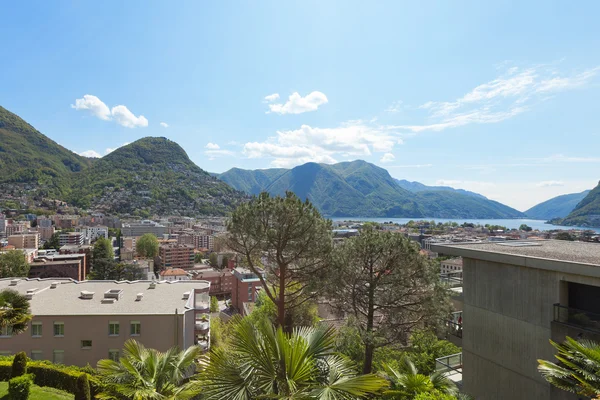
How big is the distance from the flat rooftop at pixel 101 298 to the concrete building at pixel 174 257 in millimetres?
74098

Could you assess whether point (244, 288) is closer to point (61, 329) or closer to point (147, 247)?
point (61, 329)

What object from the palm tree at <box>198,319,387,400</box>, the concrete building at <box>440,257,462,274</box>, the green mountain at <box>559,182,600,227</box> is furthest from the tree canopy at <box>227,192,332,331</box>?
the green mountain at <box>559,182,600,227</box>

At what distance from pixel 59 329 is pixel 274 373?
17.4m

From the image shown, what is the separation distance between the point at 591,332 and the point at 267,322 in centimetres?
695

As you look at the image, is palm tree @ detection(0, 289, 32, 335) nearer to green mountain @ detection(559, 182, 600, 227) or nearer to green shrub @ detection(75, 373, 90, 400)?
green shrub @ detection(75, 373, 90, 400)

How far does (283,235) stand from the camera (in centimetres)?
1412

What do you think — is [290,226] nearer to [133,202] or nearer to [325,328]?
[325,328]

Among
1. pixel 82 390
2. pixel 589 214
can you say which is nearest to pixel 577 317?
pixel 82 390

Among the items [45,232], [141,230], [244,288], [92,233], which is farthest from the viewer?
[141,230]

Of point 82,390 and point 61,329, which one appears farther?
point 61,329

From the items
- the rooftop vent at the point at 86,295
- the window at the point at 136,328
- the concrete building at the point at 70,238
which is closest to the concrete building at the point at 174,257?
the concrete building at the point at 70,238

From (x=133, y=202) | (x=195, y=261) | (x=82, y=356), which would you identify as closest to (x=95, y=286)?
(x=82, y=356)

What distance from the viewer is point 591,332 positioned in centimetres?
702

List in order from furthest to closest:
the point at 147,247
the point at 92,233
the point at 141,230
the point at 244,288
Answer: the point at 141,230, the point at 92,233, the point at 147,247, the point at 244,288
